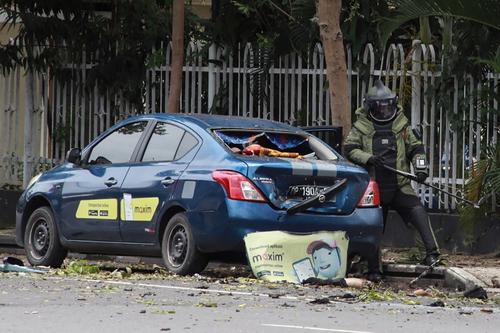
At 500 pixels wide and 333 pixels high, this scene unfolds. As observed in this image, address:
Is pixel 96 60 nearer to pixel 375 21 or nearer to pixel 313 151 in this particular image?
pixel 375 21

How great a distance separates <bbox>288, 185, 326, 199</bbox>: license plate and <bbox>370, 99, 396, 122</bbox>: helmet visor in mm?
1658

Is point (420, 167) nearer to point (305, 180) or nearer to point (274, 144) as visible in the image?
point (274, 144)

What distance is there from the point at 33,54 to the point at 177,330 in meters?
10.8

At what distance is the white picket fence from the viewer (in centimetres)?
1479

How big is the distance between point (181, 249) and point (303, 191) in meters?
1.17

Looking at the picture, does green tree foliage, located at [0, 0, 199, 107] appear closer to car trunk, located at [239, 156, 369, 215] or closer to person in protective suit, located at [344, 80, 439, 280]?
person in protective suit, located at [344, 80, 439, 280]

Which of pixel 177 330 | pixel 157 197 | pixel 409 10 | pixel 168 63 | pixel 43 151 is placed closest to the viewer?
pixel 177 330

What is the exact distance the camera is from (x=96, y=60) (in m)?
18.0

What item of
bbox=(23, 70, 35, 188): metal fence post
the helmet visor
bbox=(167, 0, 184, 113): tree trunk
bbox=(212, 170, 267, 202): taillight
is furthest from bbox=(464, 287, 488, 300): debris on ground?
bbox=(23, 70, 35, 188): metal fence post

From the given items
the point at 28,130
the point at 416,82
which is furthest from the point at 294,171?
the point at 28,130

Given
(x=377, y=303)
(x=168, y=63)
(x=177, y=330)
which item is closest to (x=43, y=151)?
(x=168, y=63)

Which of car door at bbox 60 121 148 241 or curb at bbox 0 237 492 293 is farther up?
car door at bbox 60 121 148 241

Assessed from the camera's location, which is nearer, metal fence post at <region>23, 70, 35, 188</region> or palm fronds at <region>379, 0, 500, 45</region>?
palm fronds at <region>379, 0, 500, 45</region>

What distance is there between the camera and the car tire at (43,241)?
41.2 feet
